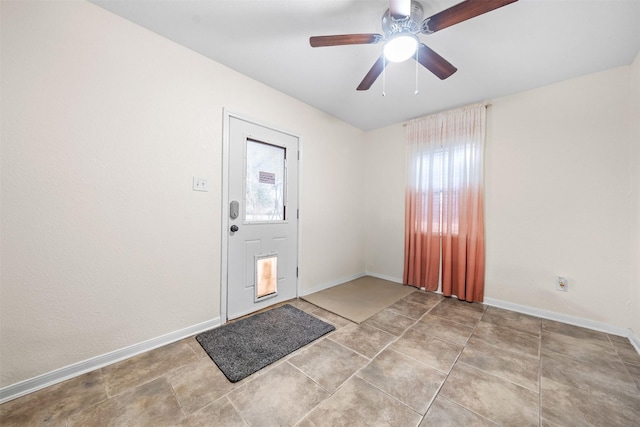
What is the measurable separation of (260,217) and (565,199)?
329 cm

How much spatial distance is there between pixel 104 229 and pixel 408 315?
2863mm

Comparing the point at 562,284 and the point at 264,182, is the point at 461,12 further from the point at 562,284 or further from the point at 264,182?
the point at 562,284

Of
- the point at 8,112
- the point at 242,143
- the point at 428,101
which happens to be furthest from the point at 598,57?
→ the point at 8,112

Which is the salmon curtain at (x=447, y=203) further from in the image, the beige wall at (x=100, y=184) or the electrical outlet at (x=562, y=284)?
the beige wall at (x=100, y=184)

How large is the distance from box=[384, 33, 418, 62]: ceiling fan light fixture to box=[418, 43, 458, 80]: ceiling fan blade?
0.11 metres

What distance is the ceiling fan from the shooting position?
132 cm

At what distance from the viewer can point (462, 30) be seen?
1.77 m

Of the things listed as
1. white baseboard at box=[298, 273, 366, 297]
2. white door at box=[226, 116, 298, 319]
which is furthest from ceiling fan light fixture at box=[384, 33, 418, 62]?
white baseboard at box=[298, 273, 366, 297]

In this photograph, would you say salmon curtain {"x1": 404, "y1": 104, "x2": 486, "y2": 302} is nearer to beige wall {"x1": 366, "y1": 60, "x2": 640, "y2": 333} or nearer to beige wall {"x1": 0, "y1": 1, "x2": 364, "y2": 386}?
beige wall {"x1": 366, "y1": 60, "x2": 640, "y2": 333}

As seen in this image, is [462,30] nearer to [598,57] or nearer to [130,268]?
[598,57]

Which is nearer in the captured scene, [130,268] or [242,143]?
[130,268]

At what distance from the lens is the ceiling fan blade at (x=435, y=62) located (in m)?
1.65

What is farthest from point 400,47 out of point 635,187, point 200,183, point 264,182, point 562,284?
point 562,284

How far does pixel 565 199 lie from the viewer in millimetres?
2398
